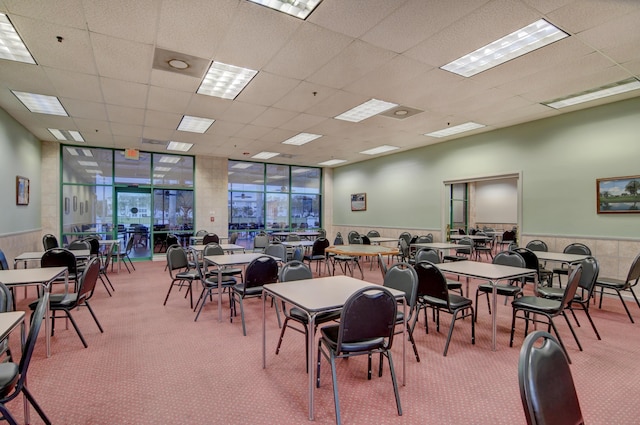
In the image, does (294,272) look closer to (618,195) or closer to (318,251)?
(318,251)

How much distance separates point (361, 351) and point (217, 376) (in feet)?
4.67

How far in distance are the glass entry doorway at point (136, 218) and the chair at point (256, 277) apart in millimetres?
7349

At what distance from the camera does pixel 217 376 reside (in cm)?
296

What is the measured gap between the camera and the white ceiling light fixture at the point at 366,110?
5.99m

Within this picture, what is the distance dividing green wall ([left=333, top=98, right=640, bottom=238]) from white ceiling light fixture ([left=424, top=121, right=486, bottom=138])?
611mm

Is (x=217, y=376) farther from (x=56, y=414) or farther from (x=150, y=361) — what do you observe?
(x=56, y=414)

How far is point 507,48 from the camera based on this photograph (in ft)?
13.3

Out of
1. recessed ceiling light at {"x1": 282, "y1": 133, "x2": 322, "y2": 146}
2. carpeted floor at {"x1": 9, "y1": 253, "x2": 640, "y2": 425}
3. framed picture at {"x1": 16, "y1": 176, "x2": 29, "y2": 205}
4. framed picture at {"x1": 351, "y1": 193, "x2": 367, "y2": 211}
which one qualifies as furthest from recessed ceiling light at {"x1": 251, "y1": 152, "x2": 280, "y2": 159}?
carpeted floor at {"x1": 9, "y1": 253, "x2": 640, "y2": 425}

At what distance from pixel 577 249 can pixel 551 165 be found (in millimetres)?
1786

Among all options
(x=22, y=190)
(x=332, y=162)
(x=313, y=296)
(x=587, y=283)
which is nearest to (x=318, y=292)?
(x=313, y=296)

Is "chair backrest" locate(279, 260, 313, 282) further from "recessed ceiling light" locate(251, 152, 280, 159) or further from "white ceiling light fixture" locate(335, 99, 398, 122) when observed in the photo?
"recessed ceiling light" locate(251, 152, 280, 159)

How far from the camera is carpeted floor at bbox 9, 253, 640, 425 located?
94.5 inches

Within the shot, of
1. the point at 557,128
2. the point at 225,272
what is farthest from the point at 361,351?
the point at 557,128

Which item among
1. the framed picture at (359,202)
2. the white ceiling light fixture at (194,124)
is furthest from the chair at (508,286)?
the framed picture at (359,202)
